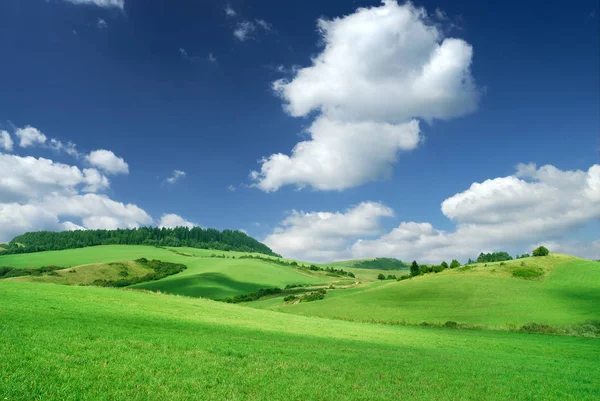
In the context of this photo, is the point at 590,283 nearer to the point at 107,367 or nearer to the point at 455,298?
the point at 455,298

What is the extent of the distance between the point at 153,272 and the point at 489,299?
453 ft

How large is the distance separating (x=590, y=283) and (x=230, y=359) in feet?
319

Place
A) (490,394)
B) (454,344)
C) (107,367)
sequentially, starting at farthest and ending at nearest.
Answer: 1. (454,344)
2. (490,394)
3. (107,367)

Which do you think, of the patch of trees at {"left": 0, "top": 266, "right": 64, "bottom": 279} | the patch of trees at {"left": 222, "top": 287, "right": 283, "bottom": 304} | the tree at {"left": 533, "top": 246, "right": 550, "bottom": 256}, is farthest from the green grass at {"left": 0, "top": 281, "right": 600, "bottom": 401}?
the patch of trees at {"left": 0, "top": 266, "right": 64, "bottom": 279}

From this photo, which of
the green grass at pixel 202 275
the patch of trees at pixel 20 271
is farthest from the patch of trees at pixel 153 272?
the patch of trees at pixel 20 271

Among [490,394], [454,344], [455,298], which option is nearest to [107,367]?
[490,394]

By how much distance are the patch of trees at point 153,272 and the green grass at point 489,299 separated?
88856mm

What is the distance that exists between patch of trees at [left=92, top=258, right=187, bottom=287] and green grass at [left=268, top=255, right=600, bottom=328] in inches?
3498

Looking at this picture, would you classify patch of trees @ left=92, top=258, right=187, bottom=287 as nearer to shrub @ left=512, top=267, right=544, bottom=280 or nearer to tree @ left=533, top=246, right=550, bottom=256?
shrub @ left=512, top=267, right=544, bottom=280

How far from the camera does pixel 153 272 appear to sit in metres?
167

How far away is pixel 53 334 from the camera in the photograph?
737 inches

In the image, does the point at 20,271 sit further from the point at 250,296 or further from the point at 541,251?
the point at 541,251

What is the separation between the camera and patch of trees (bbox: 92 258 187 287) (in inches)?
5597

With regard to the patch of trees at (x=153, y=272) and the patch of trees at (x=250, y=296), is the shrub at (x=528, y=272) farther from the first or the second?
the patch of trees at (x=153, y=272)
